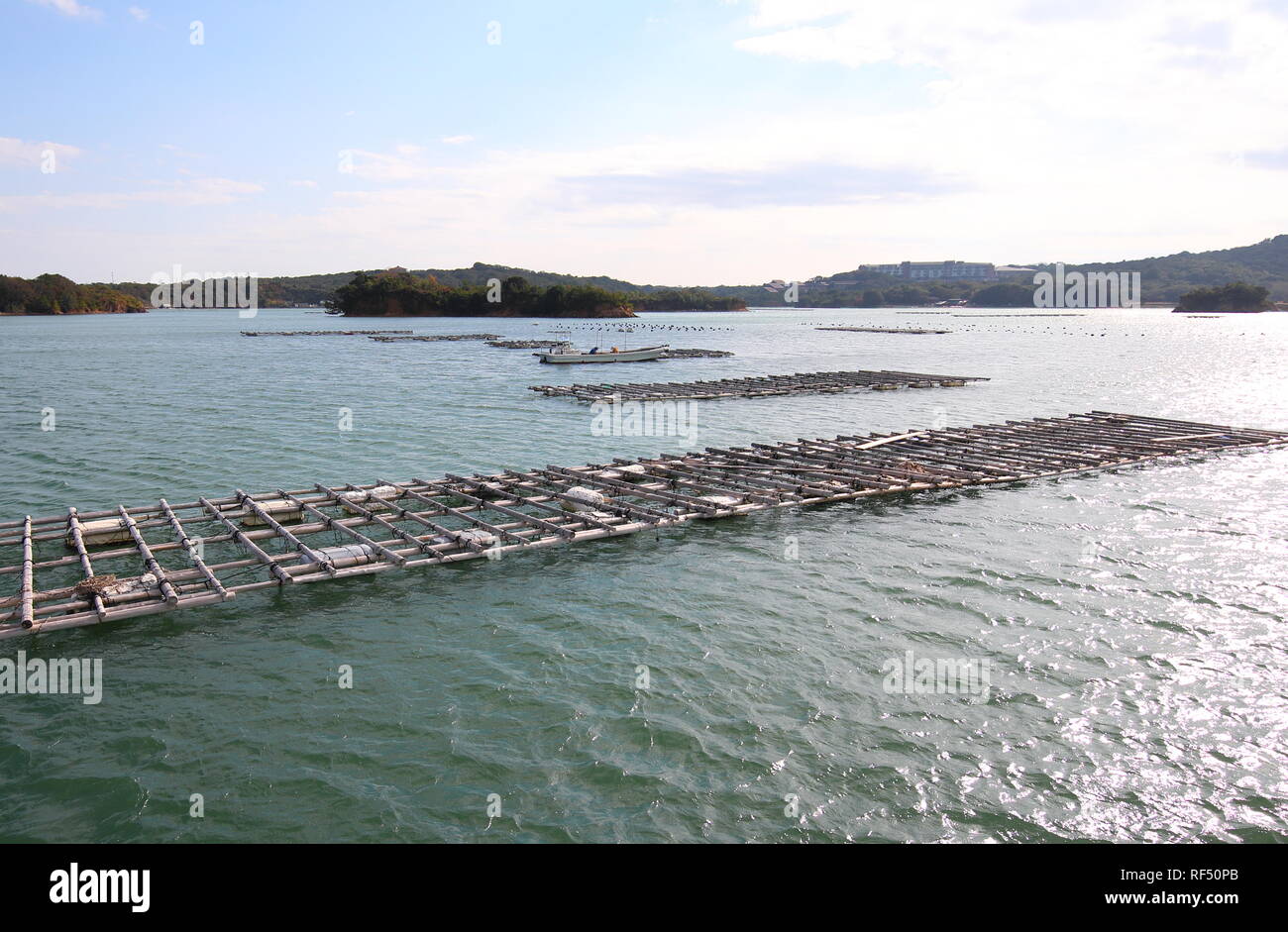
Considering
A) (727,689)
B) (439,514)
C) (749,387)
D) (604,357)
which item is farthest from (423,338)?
(727,689)

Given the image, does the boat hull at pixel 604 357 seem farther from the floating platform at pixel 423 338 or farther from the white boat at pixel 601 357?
the floating platform at pixel 423 338

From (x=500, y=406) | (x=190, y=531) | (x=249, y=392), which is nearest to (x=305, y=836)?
(x=190, y=531)

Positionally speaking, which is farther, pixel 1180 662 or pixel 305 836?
pixel 1180 662

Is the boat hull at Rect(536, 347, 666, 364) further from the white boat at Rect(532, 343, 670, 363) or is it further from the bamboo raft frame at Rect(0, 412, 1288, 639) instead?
the bamboo raft frame at Rect(0, 412, 1288, 639)
